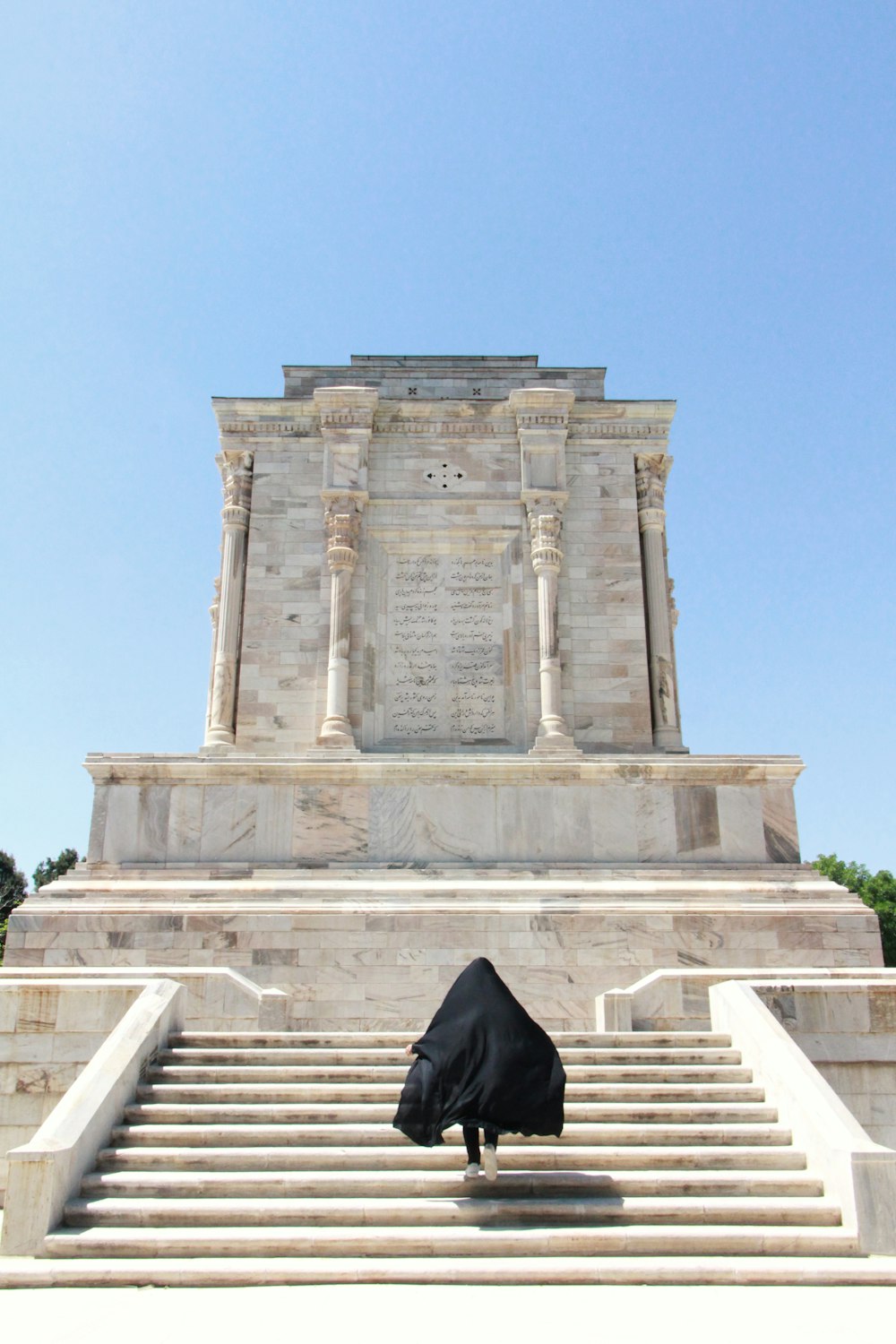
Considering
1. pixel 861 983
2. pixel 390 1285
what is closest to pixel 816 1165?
pixel 861 983

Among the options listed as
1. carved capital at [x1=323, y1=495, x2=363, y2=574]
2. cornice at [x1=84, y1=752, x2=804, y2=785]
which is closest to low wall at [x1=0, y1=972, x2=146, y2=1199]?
cornice at [x1=84, y1=752, x2=804, y2=785]

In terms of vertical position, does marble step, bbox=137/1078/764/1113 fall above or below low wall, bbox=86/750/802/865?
below

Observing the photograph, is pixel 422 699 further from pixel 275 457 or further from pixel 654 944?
pixel 654 944

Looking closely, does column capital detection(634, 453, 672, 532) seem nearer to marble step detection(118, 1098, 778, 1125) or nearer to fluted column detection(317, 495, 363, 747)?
fluted column detection(317, 495, 363, 747)

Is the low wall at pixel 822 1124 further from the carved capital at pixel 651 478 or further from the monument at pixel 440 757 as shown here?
the carved capital at pixel 651 478

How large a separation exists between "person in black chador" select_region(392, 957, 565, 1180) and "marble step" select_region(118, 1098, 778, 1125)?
1.43 m

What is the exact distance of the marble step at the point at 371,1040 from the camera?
10812 millimetres

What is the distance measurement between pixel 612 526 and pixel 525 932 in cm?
1029

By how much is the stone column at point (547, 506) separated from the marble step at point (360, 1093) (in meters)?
9.46

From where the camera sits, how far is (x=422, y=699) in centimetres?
2038

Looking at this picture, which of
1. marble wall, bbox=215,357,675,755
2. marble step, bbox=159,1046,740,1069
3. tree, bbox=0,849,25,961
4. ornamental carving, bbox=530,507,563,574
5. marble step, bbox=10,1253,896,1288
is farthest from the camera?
tree, bbox=0,849,25,961

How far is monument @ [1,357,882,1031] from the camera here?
14.1 m

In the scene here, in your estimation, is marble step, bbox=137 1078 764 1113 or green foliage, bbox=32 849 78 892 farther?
green foliage, bbox=32 849 78 892

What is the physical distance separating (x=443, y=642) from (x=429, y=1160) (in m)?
13.0
